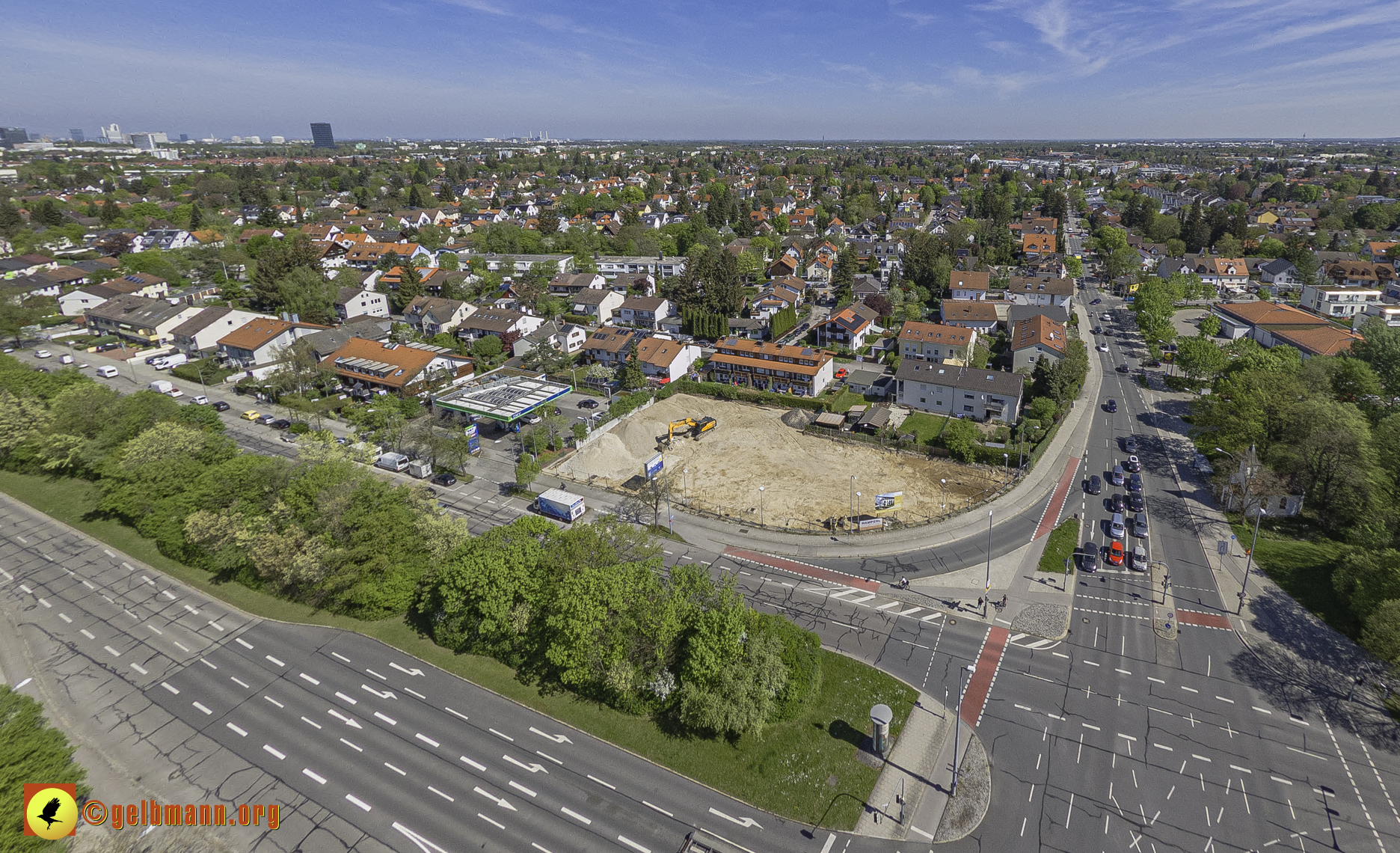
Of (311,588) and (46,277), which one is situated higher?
(46,277)

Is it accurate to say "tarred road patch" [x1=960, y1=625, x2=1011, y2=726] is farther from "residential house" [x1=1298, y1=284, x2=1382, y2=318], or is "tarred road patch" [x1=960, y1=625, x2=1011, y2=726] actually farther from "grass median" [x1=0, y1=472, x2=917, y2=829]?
"residential house" [x1=1298, y1=284, x2=1382, y2=318]

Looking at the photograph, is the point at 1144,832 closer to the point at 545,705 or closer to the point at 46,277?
the point at 545,705

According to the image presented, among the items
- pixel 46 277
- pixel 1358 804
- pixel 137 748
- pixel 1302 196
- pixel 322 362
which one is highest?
pixel 1302 196

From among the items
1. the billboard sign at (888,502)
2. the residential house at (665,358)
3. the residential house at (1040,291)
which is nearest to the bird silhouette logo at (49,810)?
the billboard sign at (888,502)

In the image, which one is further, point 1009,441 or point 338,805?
point 1009,441

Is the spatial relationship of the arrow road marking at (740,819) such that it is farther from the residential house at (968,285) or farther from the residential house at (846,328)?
the residential house at (968,285)

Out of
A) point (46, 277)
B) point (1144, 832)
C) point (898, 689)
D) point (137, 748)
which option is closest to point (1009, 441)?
point (898, 689)

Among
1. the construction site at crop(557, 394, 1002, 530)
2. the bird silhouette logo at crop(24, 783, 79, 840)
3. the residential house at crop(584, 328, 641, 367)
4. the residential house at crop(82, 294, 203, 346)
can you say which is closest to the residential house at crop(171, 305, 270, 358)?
the residential house at crop(82, 294, 203, 346)
